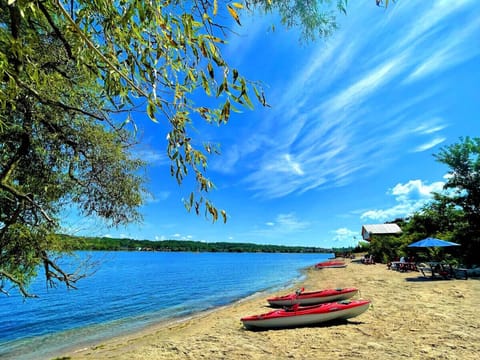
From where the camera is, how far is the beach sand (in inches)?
314

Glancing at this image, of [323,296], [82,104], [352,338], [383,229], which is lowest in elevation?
[352,338]

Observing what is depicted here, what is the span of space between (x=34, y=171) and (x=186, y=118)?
527 cm

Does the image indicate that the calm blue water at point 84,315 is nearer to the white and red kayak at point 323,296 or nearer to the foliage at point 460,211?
the white and red kayak at point 323,296

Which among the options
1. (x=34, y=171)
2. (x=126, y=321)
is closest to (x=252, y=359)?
(x=34, y=171)

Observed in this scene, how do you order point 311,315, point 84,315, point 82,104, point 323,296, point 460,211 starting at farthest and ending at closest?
1. point 460,211
2. point 84,315
3. point 323,296
4. point 311,315
5. point 82,104

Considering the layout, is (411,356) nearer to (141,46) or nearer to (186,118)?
(186,118)

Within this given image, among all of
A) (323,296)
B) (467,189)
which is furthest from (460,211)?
→ (323,296)

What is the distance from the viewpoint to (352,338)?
9250 mm

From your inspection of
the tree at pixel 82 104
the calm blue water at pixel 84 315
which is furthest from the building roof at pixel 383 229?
the tree at pixel 82 104

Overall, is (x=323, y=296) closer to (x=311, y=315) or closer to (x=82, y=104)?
(x=311, y=315)

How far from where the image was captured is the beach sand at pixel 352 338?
797 centimetres

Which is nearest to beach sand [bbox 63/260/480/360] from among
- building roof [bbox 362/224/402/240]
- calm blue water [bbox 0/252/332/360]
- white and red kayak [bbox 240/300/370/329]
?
white and red kayak [bbox 240/300/370/329]

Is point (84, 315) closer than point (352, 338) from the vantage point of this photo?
No

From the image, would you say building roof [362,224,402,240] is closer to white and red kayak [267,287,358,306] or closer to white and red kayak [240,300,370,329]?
white and red kayak [267,287,358,306]
